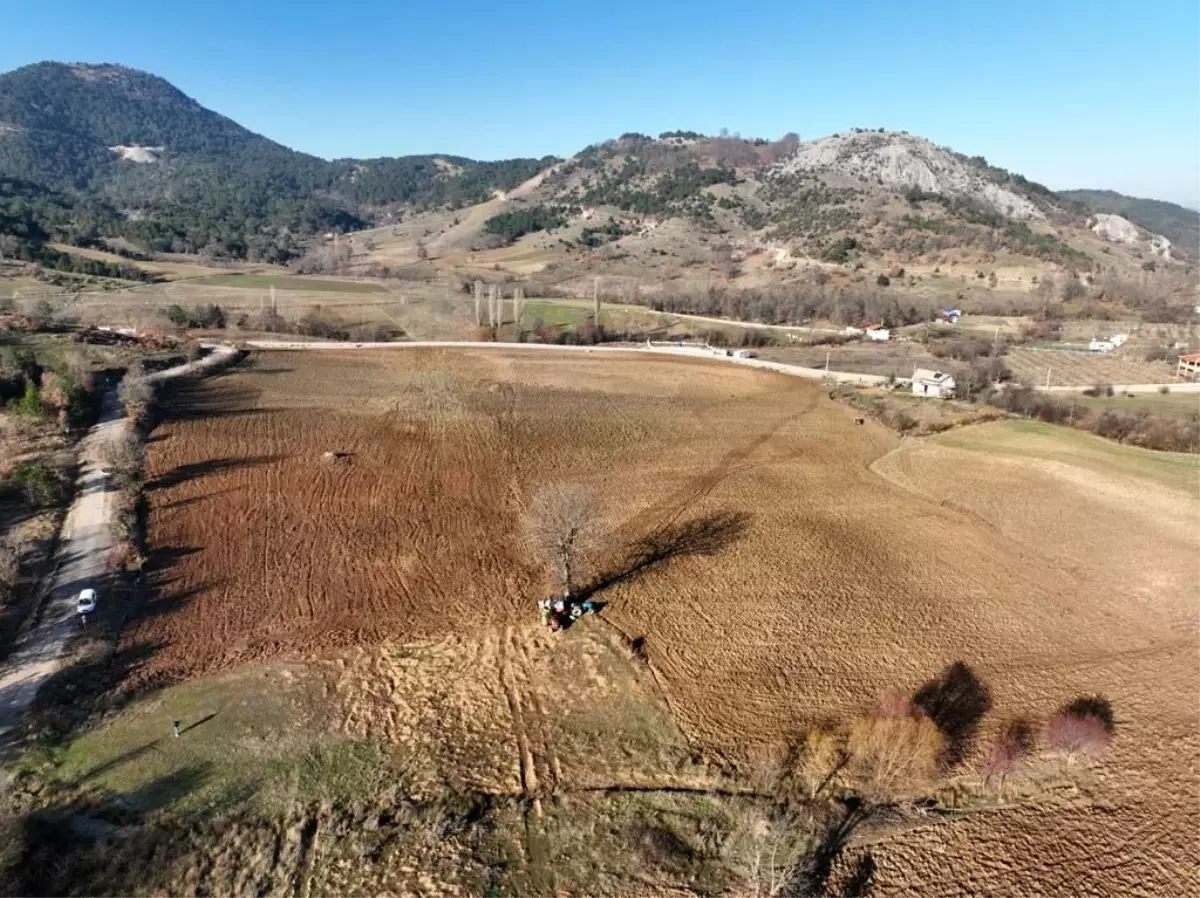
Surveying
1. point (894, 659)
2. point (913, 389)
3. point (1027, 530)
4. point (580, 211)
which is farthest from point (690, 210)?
point (894, 659)

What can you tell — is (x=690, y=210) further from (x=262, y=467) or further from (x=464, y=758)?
(x=464, y=758)

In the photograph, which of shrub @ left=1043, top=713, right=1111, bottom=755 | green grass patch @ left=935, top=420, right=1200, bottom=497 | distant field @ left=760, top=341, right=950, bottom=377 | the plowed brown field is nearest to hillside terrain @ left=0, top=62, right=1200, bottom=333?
distant field @ left=760, top=341, right=950, bottom=377

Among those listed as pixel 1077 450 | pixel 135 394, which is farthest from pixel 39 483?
pixel 1077 450

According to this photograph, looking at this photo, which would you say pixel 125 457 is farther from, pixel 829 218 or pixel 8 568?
pixel 829 218

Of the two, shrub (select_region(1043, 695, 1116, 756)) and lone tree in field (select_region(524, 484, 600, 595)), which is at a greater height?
lone tree in field (select_region(524, 484, 600, 595))

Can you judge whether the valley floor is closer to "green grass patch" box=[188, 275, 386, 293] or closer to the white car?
the white car

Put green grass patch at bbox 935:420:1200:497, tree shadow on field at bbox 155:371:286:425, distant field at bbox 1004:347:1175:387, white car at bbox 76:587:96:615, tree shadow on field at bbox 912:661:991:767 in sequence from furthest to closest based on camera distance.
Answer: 1. distant field at bbox 1004:347:1175:387
2. tree shadow on field at bbox 155:371:286:425
3. green grass patch at bbox 935:420:1200:497
4. white car at bbox 76:587:96:615
5. tree shadow on field at bbox 912:661:991:767
